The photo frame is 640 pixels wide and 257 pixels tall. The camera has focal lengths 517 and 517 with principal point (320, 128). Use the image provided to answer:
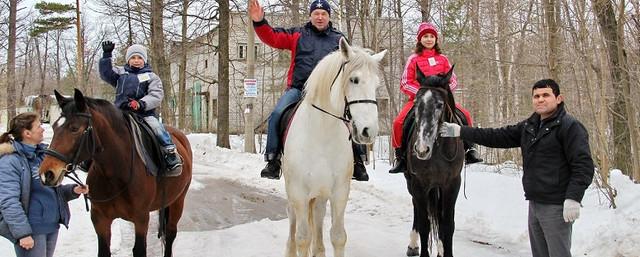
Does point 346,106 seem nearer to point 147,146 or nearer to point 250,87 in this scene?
point 147,146

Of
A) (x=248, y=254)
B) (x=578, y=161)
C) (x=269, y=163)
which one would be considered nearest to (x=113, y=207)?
(x=269, y=163)

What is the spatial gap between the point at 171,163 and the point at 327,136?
1612 mm

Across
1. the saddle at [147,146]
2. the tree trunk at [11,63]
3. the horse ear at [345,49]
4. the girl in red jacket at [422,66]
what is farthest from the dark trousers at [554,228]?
the tree trunk at [11,63]

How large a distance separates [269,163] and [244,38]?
3130 centimetres

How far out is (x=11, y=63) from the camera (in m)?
24.9

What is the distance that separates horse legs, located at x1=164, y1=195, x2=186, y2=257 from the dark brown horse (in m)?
2.70

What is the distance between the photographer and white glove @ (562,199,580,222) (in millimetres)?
3459

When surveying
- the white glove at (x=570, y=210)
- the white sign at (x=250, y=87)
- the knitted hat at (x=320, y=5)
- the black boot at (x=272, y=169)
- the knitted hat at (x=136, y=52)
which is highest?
the knitted hat at (x=320, y=5)

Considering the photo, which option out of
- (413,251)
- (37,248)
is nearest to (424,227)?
(413,251)

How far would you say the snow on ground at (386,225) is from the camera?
19.1 ft

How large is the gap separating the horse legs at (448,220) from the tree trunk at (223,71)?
15.2 m

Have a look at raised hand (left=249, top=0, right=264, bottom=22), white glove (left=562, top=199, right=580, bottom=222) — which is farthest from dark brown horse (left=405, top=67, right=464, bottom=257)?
raised hand (left=249, top=0, right=264, bottom=22)

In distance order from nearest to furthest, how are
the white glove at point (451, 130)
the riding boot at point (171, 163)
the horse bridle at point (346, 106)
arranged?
the horse bridle at point (346, 106) < the white glove at point (451, 130) < the riding boot at point (171, 163)

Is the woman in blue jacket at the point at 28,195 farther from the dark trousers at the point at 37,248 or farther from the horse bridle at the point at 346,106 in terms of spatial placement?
the horse bridle at the point at 346,106
